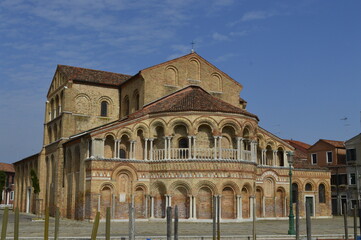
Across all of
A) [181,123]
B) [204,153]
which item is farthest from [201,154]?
[181,123]

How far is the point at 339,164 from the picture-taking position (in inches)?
2003

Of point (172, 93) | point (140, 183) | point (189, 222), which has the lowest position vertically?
point (189, 222)

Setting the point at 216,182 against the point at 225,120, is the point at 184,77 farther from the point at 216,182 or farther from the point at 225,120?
the point at 216,182

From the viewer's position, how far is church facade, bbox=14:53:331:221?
31.6 m

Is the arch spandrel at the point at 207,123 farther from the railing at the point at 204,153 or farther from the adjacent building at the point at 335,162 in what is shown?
the adjacent building at the point at 335,162

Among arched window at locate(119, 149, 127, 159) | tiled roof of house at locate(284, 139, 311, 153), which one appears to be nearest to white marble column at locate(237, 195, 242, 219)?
arched window at locate(119, 149, 127, 159)

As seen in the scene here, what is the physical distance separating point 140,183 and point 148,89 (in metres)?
7.89

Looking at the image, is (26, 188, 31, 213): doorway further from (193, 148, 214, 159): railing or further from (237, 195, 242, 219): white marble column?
(237, 195, 242, 219): white marble column

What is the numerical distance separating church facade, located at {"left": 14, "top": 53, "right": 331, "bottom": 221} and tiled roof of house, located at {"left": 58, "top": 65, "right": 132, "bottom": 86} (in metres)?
1.06

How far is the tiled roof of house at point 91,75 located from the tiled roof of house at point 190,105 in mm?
7762

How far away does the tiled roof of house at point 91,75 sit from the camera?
134ft

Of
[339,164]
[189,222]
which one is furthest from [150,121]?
[339,164]

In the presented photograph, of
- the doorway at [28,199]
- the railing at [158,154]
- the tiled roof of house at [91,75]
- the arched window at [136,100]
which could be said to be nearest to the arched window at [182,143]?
the railing at [158,154]

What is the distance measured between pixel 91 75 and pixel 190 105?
13439mm
